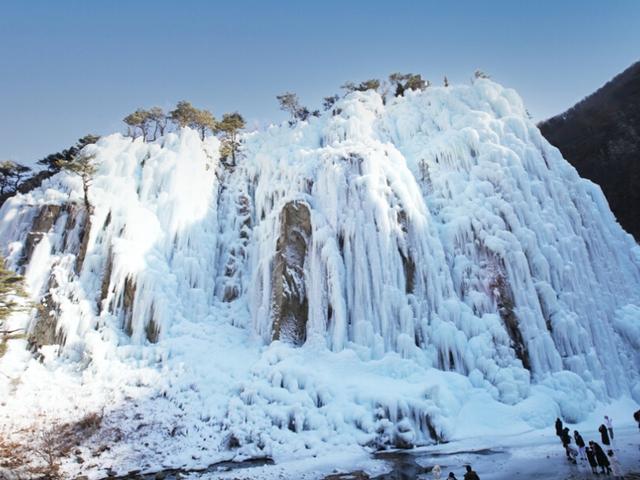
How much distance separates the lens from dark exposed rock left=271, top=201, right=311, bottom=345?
2014 cm

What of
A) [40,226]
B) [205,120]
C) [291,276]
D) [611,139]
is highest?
[611,139]

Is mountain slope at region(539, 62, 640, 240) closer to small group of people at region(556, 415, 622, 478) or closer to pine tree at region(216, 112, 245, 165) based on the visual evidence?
small group of people at region(556, 415, 622, 478)

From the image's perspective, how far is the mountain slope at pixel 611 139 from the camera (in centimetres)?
4031

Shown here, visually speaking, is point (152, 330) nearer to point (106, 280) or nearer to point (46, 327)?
point (106, 280)

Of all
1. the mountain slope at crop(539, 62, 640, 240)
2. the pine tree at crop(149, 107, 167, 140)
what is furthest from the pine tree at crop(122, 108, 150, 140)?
the mountain slope at crop(539, 62, 640, 240)

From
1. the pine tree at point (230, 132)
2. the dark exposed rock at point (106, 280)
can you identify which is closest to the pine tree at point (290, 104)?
the pine tree at point (230, 132)

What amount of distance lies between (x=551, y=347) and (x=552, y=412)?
2892 millimetres

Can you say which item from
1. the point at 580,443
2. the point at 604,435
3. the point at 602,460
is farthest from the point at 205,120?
the point at 602,460

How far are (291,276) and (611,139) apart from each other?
4071cm

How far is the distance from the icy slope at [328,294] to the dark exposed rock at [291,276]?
7cm

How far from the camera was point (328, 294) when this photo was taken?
20.0 metres

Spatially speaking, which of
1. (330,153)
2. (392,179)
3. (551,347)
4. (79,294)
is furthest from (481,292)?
(79,294)

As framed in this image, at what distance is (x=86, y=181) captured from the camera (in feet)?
75.8

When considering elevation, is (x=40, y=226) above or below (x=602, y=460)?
above
